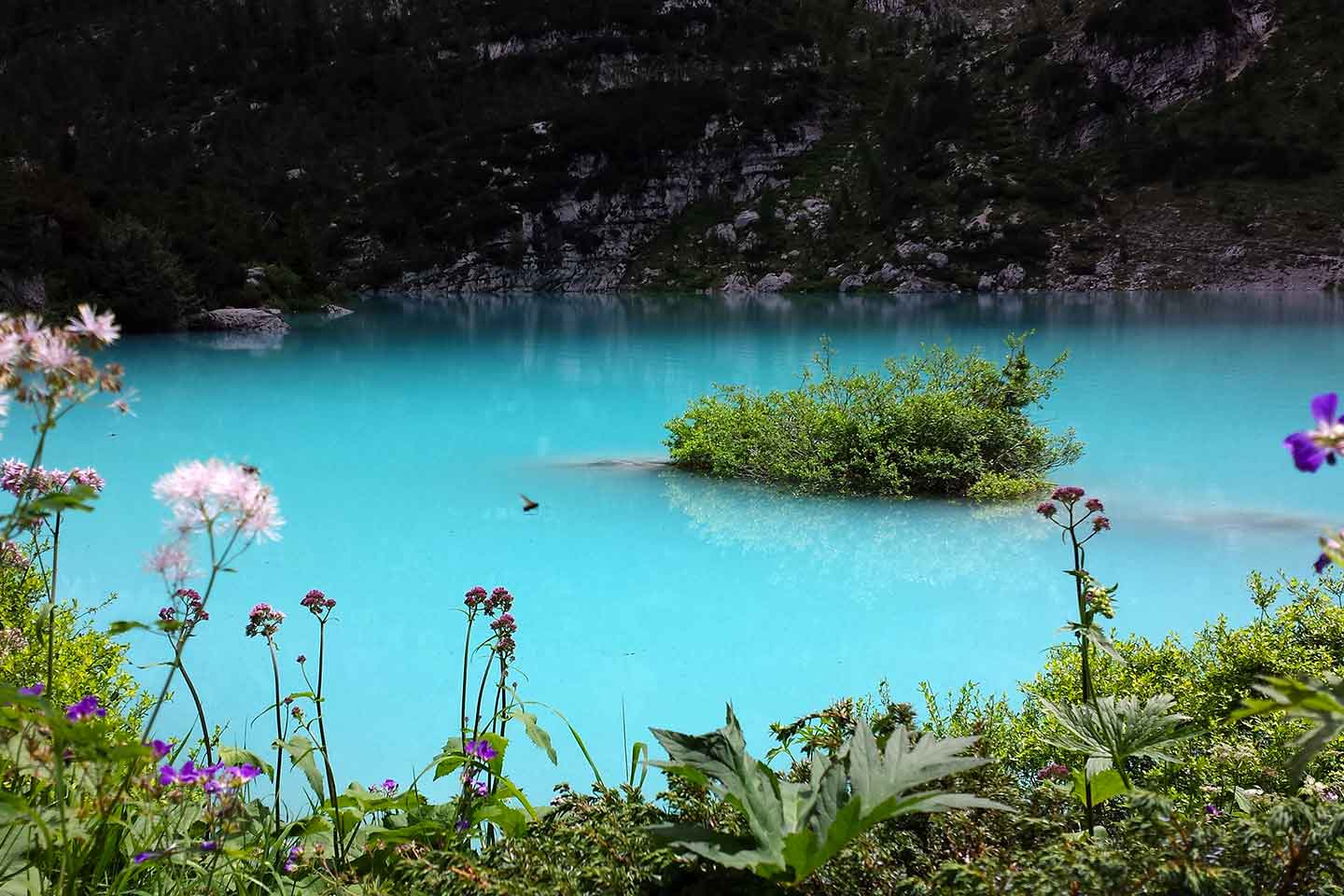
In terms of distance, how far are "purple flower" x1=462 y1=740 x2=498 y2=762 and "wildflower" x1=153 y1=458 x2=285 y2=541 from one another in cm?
110

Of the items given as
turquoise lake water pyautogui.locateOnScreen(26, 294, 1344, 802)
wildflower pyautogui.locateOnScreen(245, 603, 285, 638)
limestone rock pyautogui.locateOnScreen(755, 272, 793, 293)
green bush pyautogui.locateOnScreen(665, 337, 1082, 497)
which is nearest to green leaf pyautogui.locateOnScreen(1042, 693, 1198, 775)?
wildflower pyautogui.locateOnScreen(245, 603, 285, 638)

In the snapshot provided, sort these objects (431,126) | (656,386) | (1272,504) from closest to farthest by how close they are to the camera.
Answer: (1272,504) < (656,386) < (431,126)

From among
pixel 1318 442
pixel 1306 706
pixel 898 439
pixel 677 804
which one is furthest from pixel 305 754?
pixel 898 439

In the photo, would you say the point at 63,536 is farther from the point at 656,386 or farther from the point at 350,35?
the point at 350,35

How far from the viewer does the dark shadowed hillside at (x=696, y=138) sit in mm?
56406

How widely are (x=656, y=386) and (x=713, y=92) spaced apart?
6660 centimetres

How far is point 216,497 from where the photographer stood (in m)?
1.56

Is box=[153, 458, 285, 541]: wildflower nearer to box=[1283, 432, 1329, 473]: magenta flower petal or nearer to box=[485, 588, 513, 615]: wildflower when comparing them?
box=[485, 588, 513, 615]: wildflower

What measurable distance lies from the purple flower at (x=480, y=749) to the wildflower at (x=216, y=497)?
3.59 feet

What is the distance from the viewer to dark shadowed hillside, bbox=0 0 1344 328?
56406 mm

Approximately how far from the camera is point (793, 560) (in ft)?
23.9

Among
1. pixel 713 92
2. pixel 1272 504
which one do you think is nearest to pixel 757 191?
pixel 713 92

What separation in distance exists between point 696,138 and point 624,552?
73.8 metres

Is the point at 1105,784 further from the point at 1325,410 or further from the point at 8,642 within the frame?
the point at 8,642
